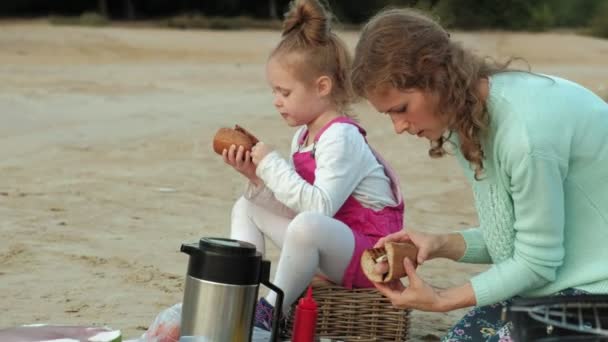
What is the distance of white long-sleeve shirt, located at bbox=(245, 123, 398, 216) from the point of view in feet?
13.0

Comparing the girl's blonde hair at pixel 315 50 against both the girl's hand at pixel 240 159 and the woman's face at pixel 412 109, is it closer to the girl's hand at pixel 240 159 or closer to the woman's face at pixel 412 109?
the girl's hand at pixel 240 159

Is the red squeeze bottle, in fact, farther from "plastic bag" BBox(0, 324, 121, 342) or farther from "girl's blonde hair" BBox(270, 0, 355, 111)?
"girl's blonde hair" BBox(270, 0, 355, 111)

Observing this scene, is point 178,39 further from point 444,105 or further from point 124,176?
point 444,105

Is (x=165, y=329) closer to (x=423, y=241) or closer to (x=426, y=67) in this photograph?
(x=423, y=241)

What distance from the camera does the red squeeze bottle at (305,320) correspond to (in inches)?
143

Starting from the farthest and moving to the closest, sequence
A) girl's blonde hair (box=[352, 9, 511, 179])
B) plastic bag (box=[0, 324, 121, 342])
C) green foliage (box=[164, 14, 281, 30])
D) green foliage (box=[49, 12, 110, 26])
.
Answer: green foliage (box=[164, 14, 281, 30]), green foliage (box=[49, 12, 110, 26]), plastic bag (box=[0, 324, 121, 342]), girl's blonde hair (box=[352, 9, 511, 179])

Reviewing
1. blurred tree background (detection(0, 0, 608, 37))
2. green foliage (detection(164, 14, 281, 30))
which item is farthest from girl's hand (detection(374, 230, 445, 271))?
blurred tree background (detection(0, 0, 608, 37))

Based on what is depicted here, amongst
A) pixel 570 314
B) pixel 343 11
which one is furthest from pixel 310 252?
pixel 343 11

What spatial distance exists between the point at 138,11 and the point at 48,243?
30.3m

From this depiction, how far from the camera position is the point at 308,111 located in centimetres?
419

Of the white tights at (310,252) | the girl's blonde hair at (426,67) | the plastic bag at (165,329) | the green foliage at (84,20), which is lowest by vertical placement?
the green foliage at (84,20)

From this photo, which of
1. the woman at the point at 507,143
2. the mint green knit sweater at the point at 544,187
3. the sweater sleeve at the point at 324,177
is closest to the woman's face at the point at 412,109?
the woman at the point at 507,143

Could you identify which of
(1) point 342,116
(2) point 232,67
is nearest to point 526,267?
(1) point 342,116

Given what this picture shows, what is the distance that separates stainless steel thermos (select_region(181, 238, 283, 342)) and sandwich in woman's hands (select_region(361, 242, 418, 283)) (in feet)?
1.05
